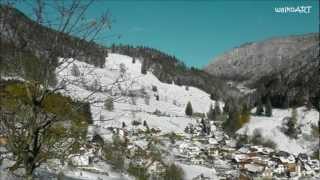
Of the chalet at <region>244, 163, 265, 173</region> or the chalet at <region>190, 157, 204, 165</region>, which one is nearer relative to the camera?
the chalet at <region>244, 163, 265, 173</region>

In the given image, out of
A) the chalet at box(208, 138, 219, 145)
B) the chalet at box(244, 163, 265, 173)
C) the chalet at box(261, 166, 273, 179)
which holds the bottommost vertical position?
the chalet at box(261, 166, 273, 179)

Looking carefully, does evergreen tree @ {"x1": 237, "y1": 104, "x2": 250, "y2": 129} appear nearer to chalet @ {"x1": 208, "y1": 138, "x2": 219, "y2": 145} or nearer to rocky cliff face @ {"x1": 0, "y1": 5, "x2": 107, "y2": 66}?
chalet @ {"x1": 208, "y1": 138, "x2": 219, "y2": 145}

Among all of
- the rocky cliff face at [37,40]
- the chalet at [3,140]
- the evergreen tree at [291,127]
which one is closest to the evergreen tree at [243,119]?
the evergreen tree at [291,127]

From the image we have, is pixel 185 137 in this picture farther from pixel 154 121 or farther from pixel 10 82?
pixel 10 82

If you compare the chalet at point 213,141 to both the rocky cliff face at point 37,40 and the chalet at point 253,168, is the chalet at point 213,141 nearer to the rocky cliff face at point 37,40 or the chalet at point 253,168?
the chalet at point 253,168

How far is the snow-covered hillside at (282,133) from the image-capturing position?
117 meters

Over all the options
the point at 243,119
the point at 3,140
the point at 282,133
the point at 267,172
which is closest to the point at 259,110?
the point at 243,119

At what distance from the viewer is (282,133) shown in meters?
123

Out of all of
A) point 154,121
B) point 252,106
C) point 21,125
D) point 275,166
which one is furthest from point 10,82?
point 252,106

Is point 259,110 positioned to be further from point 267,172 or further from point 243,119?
point 267,172

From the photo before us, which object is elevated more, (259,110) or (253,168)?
(259,110)

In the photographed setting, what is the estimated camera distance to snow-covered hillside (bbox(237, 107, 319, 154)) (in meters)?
117

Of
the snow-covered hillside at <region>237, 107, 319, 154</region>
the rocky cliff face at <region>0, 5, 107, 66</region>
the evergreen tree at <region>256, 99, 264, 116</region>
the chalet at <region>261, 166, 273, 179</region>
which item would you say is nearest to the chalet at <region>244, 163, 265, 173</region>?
the chalet at <region>261, 166, 273, 179</region>

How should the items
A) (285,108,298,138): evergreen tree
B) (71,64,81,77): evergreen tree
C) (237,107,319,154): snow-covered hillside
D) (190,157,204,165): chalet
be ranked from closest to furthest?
(71,64,81,77): evergreen tree → (190,157,204,165): chalet → (237,107,319,154): snow-covered hillside → (285,108,298,138): evergreen tree
